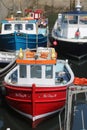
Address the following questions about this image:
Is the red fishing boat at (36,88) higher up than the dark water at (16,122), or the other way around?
the red fishing boat at (36,88)

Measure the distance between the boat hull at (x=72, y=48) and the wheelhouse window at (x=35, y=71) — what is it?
9.26 m

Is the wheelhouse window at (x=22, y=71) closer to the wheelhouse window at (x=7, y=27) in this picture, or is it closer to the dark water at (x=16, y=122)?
the dark water at (x=16, y=122)

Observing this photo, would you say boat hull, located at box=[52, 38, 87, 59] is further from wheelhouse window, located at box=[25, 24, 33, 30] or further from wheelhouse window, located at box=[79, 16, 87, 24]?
wheelhouse window, located at box=[25, 24, 33, 30]

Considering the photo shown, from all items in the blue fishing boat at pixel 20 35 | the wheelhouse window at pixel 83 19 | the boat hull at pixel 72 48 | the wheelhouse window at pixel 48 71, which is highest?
the wheelhouse window at pixel 48 71

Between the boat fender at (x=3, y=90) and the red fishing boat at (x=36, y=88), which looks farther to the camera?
the boat fender at (x=3, y=90)

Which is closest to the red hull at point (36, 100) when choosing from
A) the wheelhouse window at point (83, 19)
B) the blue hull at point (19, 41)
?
the blue hull at point (19, 41)

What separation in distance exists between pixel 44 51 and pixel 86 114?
6.11 metres

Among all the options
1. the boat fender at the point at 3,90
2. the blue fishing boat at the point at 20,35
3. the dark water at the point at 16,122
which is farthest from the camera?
the blue fishing boat at the point at 20,35

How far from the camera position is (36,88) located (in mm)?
12633

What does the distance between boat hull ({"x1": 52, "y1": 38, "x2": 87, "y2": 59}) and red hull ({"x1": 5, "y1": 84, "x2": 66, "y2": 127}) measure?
363 inches

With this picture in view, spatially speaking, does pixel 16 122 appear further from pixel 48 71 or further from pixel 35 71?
pixel 48 71

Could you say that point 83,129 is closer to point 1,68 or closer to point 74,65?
point 1,68

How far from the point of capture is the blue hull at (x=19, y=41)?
72.4 ft

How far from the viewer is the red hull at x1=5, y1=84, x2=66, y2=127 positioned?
1276cm
